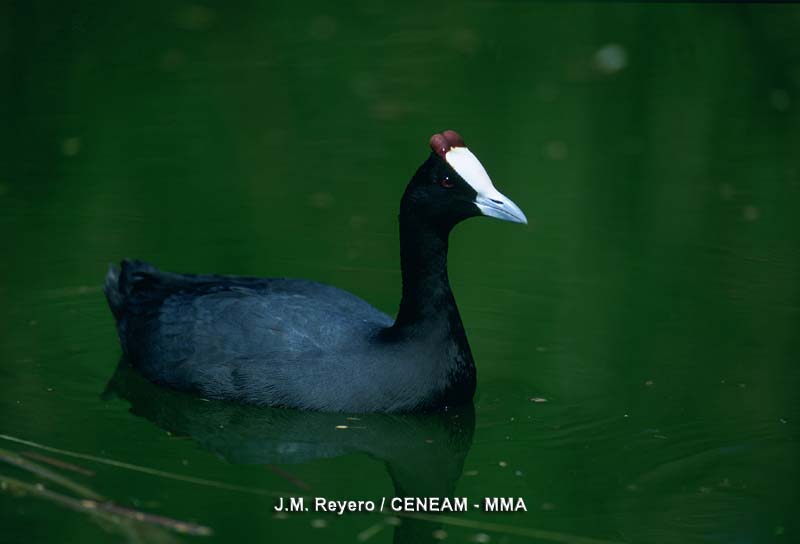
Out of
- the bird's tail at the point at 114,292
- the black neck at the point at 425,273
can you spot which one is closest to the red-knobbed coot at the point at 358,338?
the black neck at the point at 425,273

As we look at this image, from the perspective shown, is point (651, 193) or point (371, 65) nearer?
point (651, 193)

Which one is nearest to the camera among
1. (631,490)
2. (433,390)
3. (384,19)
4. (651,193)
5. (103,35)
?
(631,490)

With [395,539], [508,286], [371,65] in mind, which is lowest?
[395,539]

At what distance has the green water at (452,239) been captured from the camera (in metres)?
5.75

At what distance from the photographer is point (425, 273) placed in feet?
21.5

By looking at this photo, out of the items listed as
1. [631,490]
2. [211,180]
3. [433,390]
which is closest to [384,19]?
[211,180]

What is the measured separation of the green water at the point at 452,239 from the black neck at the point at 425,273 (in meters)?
0.46

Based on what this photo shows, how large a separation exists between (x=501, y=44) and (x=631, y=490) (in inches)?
306

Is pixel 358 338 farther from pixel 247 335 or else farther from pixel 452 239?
pixel 452 239

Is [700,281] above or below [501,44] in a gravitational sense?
below

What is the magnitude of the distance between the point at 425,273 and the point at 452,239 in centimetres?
231

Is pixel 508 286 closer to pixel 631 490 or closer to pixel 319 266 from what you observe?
pixel 319 266

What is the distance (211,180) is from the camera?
32.0 ft

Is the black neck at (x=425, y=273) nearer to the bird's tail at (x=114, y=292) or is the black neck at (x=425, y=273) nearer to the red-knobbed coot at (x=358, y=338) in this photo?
the red-knobbed coot at (x=358, y=338)
